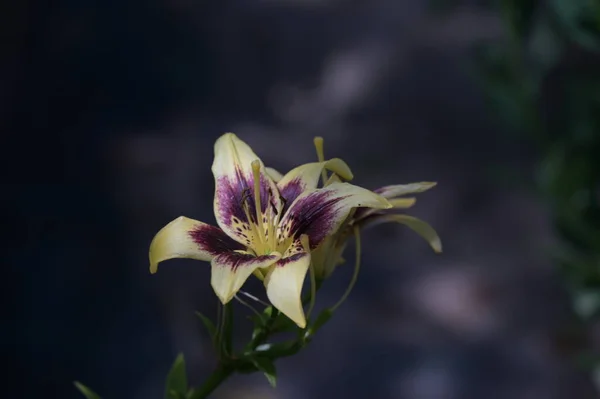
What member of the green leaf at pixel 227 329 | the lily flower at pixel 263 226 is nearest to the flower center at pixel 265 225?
the lily flower at pixel 263 226

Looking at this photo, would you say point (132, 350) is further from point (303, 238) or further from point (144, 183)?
point (303, 238)

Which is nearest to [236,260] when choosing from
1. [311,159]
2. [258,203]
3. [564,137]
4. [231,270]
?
[231,270]

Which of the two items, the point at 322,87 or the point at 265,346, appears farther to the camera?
the point at 322,87

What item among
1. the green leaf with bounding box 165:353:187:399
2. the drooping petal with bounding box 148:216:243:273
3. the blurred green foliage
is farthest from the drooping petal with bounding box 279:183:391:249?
the blurred green foliage

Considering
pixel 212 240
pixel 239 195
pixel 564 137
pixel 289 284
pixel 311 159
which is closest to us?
pixel 289 284

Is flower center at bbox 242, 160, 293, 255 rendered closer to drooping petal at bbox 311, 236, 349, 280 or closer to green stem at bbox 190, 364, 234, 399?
drooping petal at bbox 311, 236, 349, 280

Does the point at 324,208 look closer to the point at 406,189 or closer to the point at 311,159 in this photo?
the point at 406,189

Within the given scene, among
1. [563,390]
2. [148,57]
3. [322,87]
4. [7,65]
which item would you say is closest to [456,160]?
[322,87]
